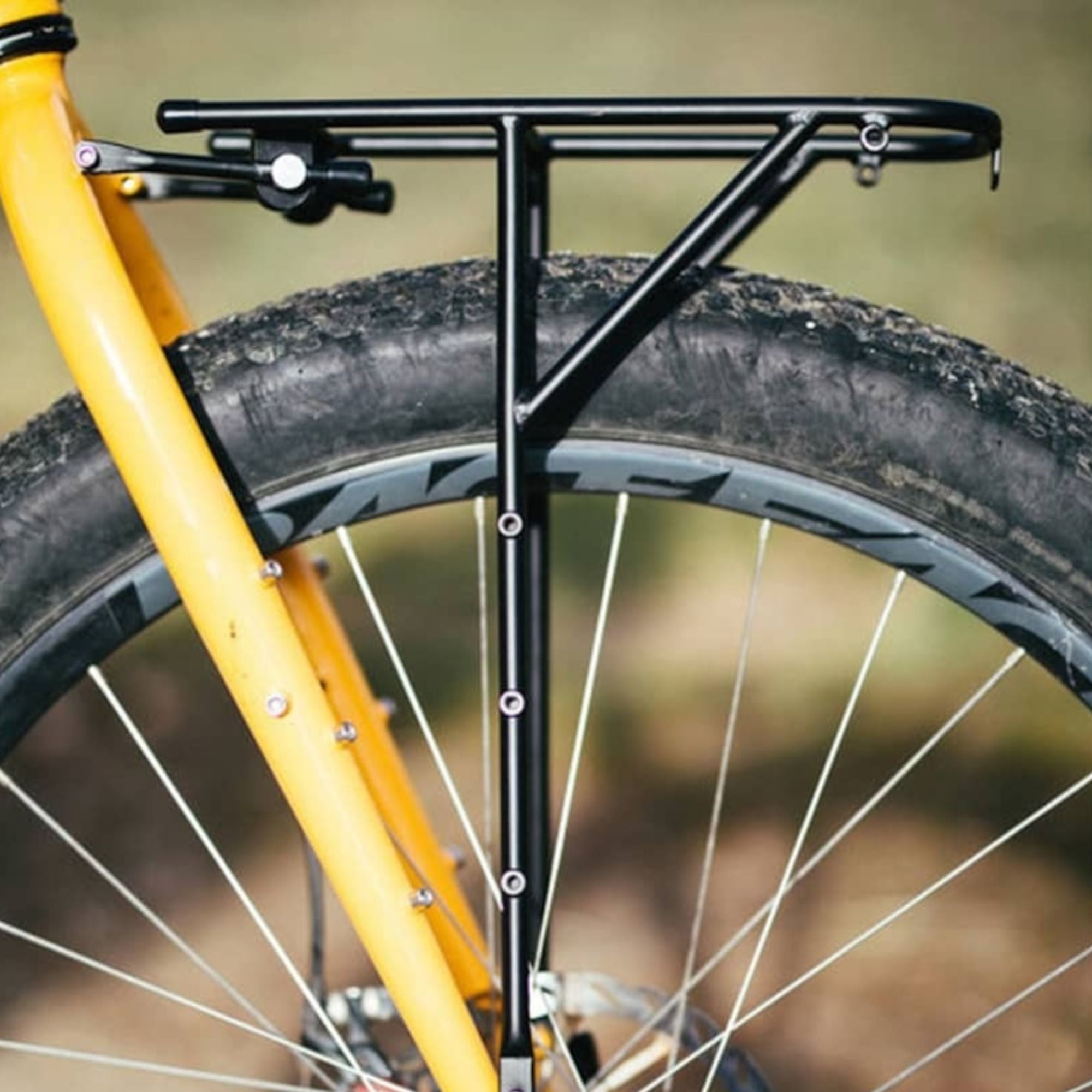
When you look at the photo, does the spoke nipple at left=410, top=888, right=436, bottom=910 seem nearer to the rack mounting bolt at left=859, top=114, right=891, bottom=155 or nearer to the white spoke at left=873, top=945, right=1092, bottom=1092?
the white spoke at left=873, top=945, right=1092, bottom=1092

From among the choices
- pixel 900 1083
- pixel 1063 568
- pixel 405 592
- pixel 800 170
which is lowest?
pixel 900 1083

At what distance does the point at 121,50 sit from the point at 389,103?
72.4 inches

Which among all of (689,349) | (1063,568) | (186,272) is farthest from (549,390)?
(186,272)

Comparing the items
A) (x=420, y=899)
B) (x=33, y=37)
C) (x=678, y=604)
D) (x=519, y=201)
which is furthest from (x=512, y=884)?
(x=678, y=604)

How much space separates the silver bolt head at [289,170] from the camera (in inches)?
31.6

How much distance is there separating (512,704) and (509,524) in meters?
0.07

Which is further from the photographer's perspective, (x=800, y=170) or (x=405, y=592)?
(x=405, y=592)

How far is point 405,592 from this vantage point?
1.86m

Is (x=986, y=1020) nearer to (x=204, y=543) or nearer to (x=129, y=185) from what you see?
(x=204, y=543)

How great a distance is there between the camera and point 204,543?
31.6 inches

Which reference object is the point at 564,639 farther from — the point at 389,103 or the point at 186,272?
the point at 389,103

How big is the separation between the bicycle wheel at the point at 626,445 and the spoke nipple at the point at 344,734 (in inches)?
3.5

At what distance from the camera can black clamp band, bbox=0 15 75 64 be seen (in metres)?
0.83

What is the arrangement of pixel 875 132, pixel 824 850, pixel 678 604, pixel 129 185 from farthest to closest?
pixel 678 604, pixel 129 185, pixel 824 850, pixel 875 132
